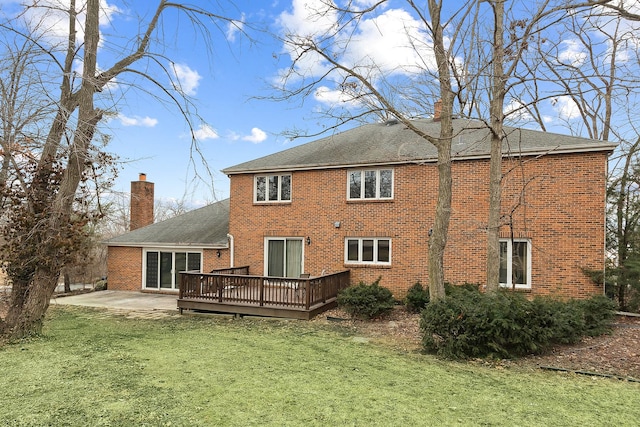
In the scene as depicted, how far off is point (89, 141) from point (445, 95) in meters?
8.05

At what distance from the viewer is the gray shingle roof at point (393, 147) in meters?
11.2

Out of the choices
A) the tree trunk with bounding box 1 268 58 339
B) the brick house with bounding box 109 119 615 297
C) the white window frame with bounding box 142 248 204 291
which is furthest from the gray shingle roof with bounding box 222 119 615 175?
the tree trunk with bounding box 1 268 58 339

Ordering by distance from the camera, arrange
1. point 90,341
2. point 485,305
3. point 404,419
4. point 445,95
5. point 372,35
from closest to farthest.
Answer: point 404,419 → point 485,305 → point 90,341 → point 445,95 → point 372,35

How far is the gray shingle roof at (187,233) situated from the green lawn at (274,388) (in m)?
7.72

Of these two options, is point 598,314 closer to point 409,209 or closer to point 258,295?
point 409,209

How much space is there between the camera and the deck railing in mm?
10711

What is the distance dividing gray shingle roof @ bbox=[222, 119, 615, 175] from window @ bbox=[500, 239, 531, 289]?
109 inches

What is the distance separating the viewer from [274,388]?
17.7 feet

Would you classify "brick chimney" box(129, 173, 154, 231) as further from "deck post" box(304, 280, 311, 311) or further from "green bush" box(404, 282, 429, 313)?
"green bush" box(404, 282, 429, 313)

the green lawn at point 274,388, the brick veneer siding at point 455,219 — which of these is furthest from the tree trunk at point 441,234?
the green lawn at point 274,388

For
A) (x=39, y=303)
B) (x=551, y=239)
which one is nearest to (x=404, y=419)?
(x=39, y=303)

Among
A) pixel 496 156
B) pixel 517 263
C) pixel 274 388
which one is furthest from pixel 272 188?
pixel 274 388

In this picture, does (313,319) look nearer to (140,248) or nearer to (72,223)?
(72,223)

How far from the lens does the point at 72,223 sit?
7973 mm
